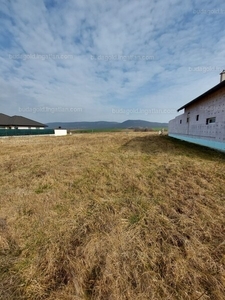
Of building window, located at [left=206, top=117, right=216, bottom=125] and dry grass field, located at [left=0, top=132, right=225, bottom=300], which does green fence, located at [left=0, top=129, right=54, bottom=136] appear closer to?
dry grass field, located at [left=0, top=132, right=225, bottom=300]

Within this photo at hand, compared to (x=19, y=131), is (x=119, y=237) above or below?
below

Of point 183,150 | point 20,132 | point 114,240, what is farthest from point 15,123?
point 114,240

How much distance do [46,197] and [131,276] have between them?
8.14 ft

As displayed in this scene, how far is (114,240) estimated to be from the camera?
209 centimetres

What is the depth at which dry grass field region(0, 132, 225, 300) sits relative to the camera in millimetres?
1508

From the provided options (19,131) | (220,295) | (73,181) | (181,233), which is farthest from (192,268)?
(19,131)

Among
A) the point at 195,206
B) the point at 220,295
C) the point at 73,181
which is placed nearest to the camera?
the point at 220,295

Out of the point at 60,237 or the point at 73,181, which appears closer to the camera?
the point at 60,237

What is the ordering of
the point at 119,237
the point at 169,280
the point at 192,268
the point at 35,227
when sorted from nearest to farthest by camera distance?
the point at 169,280 → the point at 192,268 → the point at 119,237 → the point at 35,227

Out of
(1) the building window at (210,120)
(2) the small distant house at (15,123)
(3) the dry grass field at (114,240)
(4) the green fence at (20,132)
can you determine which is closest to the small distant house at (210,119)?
(1) the building window at (210,120)

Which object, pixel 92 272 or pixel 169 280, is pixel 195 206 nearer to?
pixel 169 280

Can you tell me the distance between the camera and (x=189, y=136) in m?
12.5

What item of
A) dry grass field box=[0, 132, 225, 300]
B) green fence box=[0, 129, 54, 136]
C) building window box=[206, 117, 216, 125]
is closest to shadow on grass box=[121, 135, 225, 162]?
building window box=[206, 117, 216, 125]

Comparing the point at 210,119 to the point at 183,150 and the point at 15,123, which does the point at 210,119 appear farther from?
the point at 15,123
